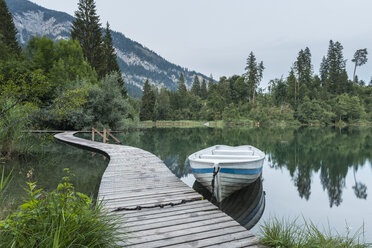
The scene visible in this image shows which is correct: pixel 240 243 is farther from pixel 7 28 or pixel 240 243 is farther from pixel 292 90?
pixel 292 90

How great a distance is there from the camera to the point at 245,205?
5.87 m

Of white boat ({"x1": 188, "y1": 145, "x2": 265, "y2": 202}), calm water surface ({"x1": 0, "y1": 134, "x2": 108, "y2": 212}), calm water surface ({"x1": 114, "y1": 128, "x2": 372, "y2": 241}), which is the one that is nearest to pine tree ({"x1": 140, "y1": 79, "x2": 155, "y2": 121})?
calm water surface ({"x1": 114, "y1": 128, "x2": 372, "y2": 241})

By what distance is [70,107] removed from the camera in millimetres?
8352

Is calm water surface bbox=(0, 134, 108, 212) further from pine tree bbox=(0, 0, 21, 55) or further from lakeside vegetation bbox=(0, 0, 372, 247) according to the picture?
pine tree bbox=(0, 0, 21, 55)

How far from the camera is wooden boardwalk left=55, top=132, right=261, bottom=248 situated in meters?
2.60

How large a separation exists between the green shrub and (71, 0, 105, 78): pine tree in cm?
2897

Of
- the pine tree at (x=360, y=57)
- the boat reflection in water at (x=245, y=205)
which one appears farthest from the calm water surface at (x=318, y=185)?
the pine tree at (x=360, y=57)

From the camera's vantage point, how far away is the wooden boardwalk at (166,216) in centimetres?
260

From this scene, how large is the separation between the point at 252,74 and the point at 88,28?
42.7m

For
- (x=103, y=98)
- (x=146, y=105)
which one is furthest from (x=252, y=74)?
(x=103, y=98)

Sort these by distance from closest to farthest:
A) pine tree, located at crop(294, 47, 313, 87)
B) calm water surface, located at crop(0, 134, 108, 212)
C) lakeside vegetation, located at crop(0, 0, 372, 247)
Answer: calm water surface, located at crop(0, 134, 108, 212) < lakeside vegetation, located at crop(0, 0, 372, 247) < pine tree, located at crop(294, 47, 313, 87)

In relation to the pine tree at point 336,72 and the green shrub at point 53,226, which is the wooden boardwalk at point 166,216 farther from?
the pine tree at point 336,72

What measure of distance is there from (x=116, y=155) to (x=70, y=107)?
8.15 ft

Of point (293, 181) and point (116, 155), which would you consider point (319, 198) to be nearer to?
point (293, 181)
